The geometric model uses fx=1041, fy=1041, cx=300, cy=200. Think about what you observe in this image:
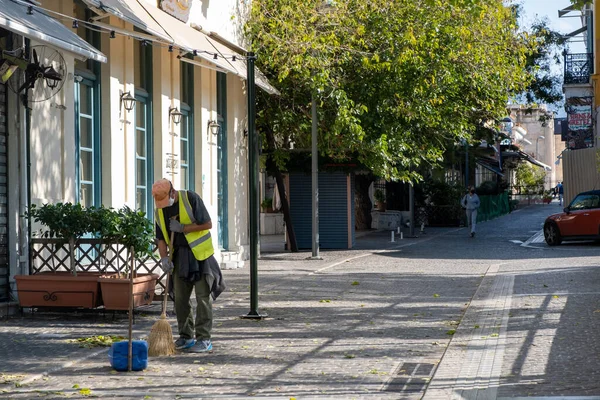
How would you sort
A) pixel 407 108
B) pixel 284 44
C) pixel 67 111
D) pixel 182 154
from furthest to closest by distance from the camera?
1. pixel 407 108
2. pixel 284 44
3. pixel 182 154
4. pixel 67 111

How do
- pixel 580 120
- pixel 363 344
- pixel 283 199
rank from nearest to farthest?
pixel 363 344 → pixel 283 199 → pixel 580 120

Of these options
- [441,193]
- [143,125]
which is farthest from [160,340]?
[441,193]

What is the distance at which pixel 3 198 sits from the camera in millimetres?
12453

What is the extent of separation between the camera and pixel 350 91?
995 inches

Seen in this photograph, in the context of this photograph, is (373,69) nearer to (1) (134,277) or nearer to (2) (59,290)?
(1) (134,277)

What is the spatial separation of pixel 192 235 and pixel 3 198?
3.90 meters

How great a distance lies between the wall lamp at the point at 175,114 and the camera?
18.2 m

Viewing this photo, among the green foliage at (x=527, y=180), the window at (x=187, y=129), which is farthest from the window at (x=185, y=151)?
the green foliage at (x=527, y=180)

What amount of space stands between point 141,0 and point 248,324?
6.83m

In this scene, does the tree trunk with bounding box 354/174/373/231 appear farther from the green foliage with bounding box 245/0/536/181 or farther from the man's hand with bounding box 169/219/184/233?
the man's hand with bounding box 169/219/184/233

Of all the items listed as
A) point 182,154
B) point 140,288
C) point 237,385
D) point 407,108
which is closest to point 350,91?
point 407,108

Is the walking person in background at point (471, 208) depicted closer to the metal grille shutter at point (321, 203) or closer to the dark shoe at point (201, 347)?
the metal grille shutter at point (321, 203)

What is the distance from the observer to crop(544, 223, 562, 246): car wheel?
28.0 meters

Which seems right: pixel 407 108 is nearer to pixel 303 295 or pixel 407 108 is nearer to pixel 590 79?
pixel 303 295
